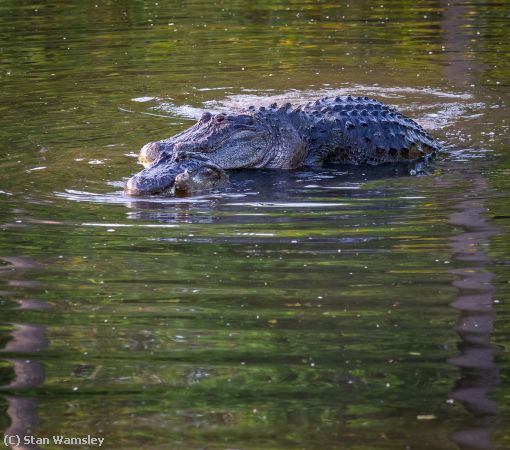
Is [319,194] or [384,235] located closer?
[384,235]

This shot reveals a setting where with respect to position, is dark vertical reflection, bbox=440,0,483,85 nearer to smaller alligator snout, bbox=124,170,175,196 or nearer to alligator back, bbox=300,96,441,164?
alligator back, bbox=300,96,441,164

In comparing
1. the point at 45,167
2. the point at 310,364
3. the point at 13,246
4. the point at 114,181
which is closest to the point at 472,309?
the point at 310,364

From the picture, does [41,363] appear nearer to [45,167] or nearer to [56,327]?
[56,327]

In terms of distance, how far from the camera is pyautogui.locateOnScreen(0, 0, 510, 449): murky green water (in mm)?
5246

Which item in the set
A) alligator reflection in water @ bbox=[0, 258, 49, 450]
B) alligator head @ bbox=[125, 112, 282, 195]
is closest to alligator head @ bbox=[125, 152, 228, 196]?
alligator head @ bbox=[125, 112, 282, 195]

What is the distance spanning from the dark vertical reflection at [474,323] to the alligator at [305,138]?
248 centimetres

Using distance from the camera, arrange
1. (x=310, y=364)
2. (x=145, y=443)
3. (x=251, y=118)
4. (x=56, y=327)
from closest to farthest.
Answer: (x=145, y=443), (x=310, y=364), (x=56, y=327), (x=251, y=118)

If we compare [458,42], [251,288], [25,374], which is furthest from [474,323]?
[458,42]

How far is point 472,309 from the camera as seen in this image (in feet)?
21.5

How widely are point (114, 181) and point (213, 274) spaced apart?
3165 millimetres

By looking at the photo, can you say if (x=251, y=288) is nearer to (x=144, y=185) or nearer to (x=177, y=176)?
(x=144, y=185)

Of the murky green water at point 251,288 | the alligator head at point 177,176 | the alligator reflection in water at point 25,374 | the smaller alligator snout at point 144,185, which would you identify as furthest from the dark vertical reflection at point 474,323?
the smaller alligator snout at point 144,185

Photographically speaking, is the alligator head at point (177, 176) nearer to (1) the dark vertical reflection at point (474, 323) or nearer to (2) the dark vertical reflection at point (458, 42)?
(1) the dark vertical reflection at point (474, 323)

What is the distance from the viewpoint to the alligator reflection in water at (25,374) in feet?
16.9
